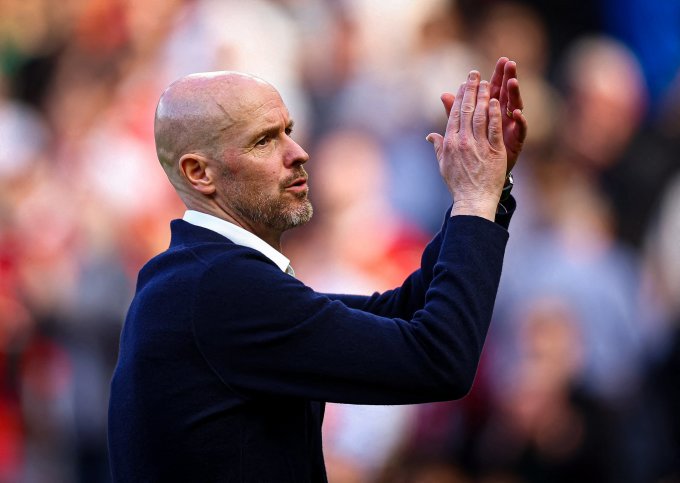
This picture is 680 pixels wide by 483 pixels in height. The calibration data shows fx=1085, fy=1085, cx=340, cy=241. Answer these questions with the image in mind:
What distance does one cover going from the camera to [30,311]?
6660 millimetres

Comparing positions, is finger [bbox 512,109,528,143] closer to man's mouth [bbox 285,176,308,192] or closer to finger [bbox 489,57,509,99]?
finger [bbox 489,57,509,99]

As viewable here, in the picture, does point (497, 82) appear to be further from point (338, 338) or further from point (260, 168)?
point (338, 338)

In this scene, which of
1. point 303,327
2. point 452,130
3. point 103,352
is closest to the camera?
point 303,327

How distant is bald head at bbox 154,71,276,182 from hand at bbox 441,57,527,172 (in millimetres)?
454

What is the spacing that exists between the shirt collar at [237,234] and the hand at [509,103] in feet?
1.59

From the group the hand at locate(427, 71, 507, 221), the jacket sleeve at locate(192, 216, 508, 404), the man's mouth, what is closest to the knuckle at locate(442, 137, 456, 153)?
the hand at locate(427, 71, 507, 221)

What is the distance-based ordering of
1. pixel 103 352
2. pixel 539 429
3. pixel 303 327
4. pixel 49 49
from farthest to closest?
pixel 49 49, pixel 103 352, pixel 539 429, pixel 303 327

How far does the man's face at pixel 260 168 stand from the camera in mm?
2334

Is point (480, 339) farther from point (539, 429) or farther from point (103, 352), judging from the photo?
point (103, 352)

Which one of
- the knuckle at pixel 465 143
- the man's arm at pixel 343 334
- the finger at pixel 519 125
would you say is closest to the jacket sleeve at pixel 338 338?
the man's arm at pixel 343 334

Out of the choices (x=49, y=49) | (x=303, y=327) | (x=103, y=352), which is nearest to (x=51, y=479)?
(x=103, y=352)

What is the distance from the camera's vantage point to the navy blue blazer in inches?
82.0

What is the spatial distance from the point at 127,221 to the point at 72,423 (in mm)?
1259

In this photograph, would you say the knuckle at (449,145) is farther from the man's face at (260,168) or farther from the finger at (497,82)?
the man's face at (260,168)
